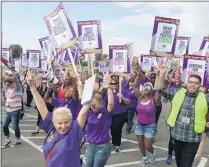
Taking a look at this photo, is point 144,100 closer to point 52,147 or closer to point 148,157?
point 148,157

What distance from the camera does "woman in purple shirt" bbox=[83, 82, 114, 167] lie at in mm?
4262

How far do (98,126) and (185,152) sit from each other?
125 cm

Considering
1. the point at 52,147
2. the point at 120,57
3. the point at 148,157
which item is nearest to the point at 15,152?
the point at 148,157

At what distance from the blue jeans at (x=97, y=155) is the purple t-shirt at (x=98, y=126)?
0.23ft

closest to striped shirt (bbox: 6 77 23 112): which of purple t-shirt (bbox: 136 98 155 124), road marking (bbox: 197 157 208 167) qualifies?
purple t-shirt (bbox: 136 98 155 124)

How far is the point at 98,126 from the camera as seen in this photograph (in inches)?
174

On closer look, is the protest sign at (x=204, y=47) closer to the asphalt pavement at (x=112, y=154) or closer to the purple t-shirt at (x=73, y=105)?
the asphalt pavement at (x=112, y=154)

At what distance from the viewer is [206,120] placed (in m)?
4.41

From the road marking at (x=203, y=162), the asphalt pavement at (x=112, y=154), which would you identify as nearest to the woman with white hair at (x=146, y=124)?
the asphalt pavement at (x=112, y=154)

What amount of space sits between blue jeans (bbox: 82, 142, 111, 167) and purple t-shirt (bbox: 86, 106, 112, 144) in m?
0.07

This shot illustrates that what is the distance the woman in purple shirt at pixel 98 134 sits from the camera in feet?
14.0

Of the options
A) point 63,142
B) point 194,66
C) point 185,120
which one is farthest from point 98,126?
point 194,66

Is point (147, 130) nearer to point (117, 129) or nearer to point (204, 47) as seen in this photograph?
point (117, 129)

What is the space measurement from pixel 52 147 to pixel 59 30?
9.90 ft
